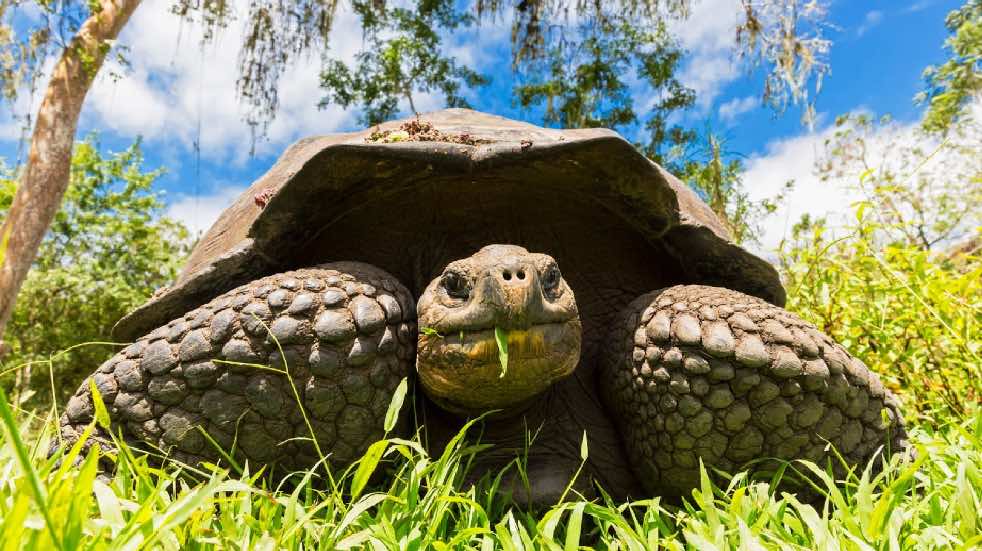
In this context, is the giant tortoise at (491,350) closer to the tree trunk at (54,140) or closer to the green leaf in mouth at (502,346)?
the green leaf in mouth at (502,346)

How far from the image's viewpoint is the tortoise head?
1.64 m

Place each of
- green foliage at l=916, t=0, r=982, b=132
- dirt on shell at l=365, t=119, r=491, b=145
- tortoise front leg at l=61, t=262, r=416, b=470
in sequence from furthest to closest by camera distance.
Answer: green foliage at l=916, t=0, r=982, b=132 → dirt on shell at l=365, t=119, r=491, b=145 → tortoise front leg at l=61, t=262, r=416, b=470

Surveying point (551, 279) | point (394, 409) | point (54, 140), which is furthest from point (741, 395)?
point (54, 140)

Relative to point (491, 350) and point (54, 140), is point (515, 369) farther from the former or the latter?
point (54, 140)

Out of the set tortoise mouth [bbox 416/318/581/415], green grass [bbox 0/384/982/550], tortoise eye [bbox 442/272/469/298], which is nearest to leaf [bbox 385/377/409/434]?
green grass [bbox 0/384/982/550]

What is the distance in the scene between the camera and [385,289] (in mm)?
1965

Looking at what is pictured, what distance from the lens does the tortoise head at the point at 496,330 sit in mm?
1640

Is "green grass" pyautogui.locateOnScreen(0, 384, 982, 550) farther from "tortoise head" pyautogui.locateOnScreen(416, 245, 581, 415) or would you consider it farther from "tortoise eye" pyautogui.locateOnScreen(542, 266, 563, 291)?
"tortoise eye" pyautogui.locateOnScreen(542, 266, 563, 291)

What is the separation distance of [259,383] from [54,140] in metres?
6.49

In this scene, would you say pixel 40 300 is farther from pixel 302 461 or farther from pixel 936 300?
pixel 936 300

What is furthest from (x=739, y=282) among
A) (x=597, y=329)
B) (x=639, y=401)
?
(x=639, y=401)

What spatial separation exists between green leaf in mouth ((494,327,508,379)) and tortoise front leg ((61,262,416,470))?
397 mm

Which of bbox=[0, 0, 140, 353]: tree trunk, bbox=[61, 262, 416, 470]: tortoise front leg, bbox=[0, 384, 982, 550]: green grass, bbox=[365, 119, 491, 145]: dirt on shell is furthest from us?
bbox=[0, 0, 140, 353]: tree trunk

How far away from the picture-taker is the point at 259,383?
174cm
